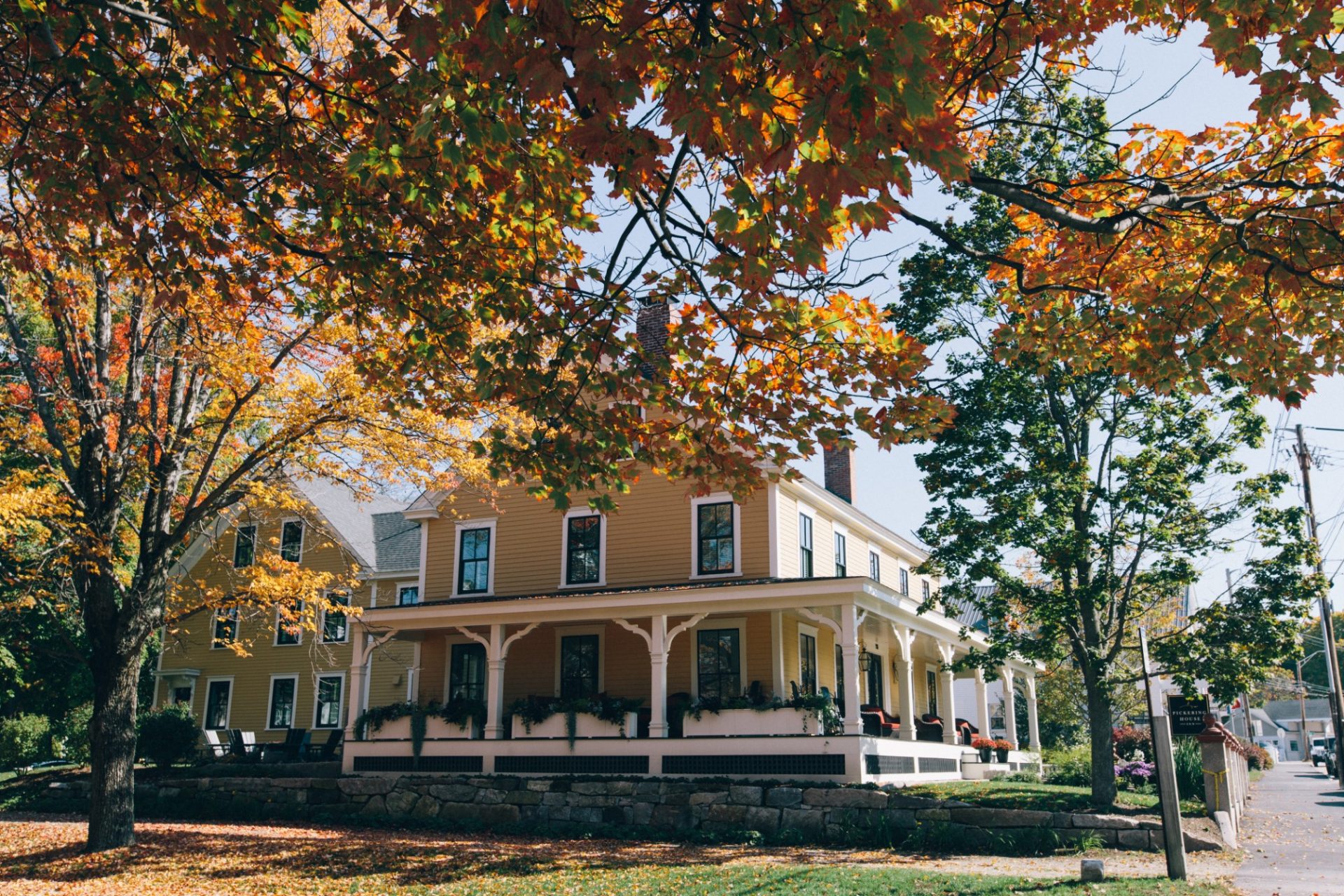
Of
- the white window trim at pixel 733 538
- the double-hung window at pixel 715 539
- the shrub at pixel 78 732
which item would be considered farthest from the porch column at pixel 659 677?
the shrub at pixel 78 732

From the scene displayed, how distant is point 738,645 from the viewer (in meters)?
20.5

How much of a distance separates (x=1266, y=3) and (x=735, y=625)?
1636 centimetres

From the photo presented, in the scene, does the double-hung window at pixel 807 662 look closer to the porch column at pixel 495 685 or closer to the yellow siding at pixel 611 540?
the yellow siding at pixel 611 540

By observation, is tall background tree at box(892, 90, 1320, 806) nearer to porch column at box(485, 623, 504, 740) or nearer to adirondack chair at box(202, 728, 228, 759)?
porch column at box(485, 623, 504, 740)

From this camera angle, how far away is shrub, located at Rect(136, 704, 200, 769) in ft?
83.1

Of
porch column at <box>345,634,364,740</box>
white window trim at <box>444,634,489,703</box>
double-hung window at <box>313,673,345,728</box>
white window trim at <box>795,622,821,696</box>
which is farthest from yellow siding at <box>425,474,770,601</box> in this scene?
double-hung window at <box>313,673,345,728</box>

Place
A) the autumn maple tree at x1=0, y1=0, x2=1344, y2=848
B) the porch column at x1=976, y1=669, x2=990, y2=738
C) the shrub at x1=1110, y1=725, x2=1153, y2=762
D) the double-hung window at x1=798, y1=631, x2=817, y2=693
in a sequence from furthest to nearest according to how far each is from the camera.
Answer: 1. the shrub at x1=1110, y1=725, x2=1153, y2=762
2. the porch column at x1=976, y1=669, x2=990, y2=738
3. the double-hung window at x1=798, y1=631, x2=817, y2=693
4. the autumn maple tree at x1=0, y1=0, x2=1344, y2=848

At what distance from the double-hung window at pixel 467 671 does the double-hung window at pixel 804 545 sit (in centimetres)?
750

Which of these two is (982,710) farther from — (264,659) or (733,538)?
(264,659)

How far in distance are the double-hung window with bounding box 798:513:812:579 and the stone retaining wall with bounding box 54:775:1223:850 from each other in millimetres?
6391

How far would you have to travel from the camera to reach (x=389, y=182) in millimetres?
7371

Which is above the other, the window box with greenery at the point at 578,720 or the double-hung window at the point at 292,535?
the double-hung window at the point at 292,535

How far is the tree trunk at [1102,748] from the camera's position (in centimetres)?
1562

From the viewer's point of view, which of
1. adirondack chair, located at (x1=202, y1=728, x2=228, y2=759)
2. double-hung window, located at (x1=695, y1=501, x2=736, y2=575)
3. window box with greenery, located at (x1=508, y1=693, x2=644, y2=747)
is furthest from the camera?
adirondack chair, located at (x1=202, y1=728, x2=228, y2=759)
